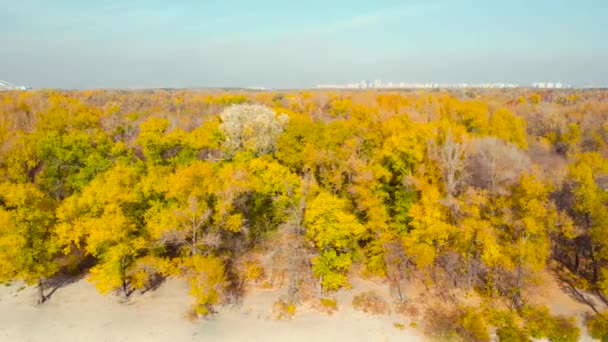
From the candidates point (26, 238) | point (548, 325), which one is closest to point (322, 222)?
point (548, 325)

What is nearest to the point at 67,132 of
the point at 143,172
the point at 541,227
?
the point at 143,172

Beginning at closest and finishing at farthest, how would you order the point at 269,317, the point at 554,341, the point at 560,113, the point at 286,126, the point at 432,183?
the point at 554,341 → the point at 269,317 → the point at 432,183 → the point at 286,126 → the point at 560,113

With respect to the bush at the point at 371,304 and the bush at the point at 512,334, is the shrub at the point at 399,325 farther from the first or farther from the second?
the bush at the point at 512,334

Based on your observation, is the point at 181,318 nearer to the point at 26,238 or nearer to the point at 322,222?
the point at 26,238

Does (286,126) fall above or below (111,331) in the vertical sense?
above

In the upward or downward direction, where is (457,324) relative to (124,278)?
downward

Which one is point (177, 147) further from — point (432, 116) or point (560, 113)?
point (560, 113)
